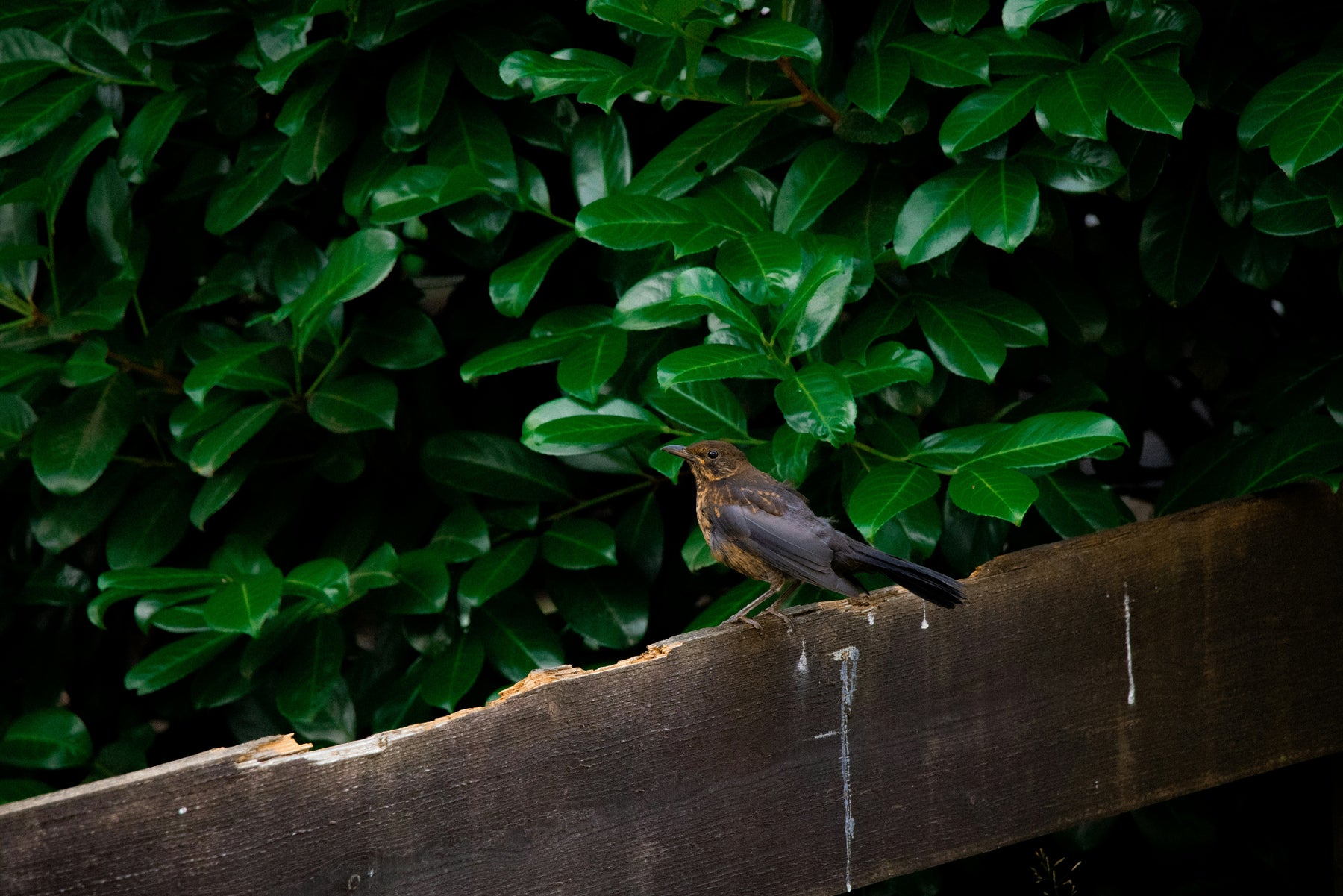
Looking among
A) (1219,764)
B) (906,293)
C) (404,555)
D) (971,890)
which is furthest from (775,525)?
(971,890)

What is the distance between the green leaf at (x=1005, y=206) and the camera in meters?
1.86

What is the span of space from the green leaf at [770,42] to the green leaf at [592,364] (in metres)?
0.47

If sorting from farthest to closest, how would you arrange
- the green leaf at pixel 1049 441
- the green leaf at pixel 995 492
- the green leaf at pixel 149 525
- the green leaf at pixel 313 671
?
1. the green leaf at pixel 149 525
2. the green leaf at pixel 313 671
3. the green leaf at pixel 1049 441
4. the green leaf at pixel 995 492

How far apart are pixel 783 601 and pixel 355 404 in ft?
2.62

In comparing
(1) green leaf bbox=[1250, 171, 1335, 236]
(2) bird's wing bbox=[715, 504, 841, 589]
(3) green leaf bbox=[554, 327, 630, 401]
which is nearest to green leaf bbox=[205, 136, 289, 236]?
(3) green leaf bbox=[554, 327, 630, 401]

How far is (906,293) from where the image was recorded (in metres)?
2.11

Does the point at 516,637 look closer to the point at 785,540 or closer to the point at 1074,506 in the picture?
the point at 785,540

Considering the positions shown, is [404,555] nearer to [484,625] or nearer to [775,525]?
[484,625]

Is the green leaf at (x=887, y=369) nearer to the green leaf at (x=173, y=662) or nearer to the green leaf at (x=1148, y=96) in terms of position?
the green leaf at (x=1148, y=96)

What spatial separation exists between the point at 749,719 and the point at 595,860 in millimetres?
272

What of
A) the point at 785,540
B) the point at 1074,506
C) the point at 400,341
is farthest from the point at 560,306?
the point at 1074,506

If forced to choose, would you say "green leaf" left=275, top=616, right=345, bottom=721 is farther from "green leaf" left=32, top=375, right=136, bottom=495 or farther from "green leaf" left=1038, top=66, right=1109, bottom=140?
"green leaf" left=1038, top=66, right=1109, bottom=140

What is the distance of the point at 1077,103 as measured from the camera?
1.83 meters

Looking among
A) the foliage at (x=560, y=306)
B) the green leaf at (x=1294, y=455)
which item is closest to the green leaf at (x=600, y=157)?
the foliage at (x=560, y=306)
